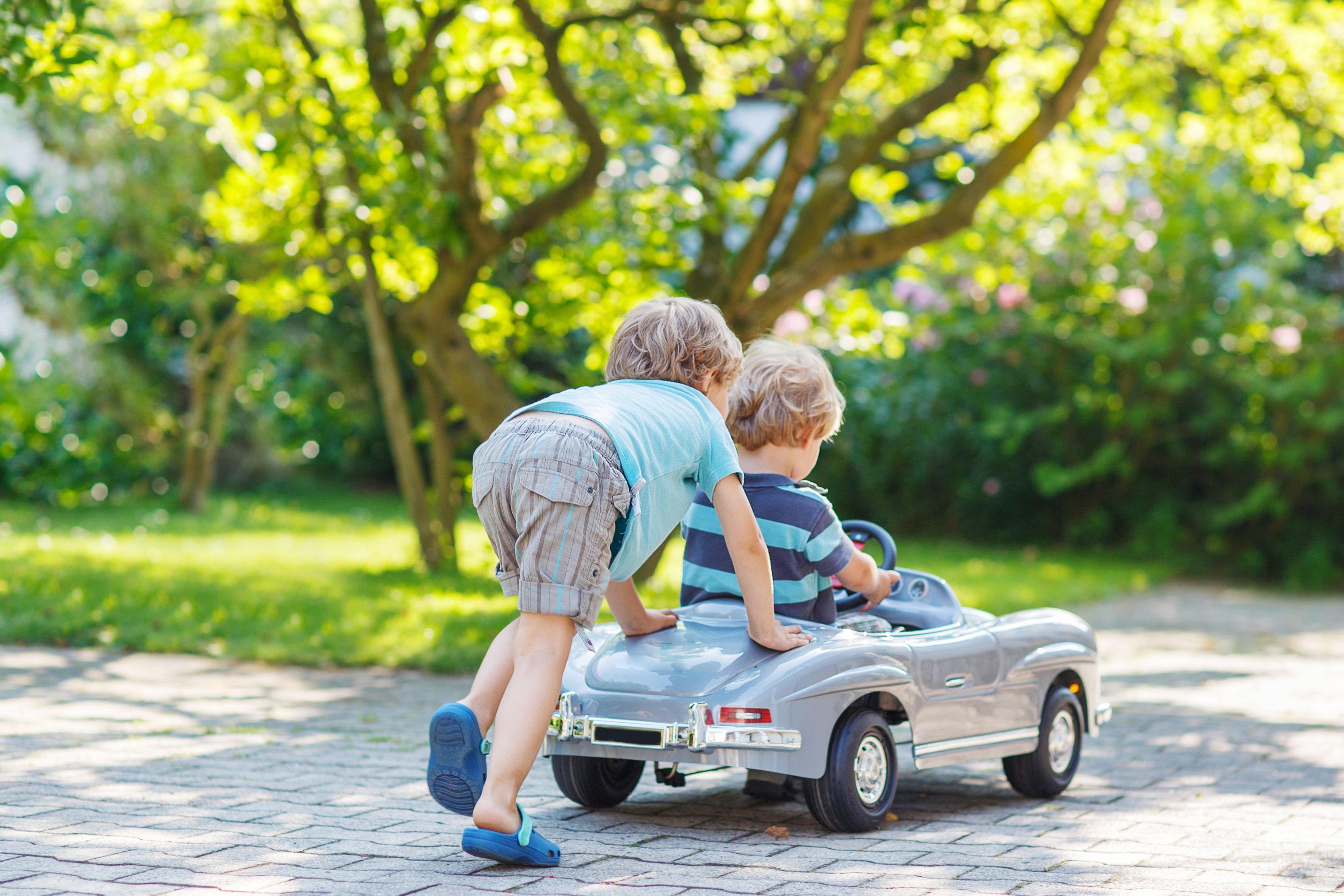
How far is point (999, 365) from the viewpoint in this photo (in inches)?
591

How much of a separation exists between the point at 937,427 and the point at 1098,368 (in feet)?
7.93

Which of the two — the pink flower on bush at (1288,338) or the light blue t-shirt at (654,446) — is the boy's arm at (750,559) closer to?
the light blue t-shirt at (654,446)

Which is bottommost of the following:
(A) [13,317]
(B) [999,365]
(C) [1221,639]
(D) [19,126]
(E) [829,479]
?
(C) [1221,639]

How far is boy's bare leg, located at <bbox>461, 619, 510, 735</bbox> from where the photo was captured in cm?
361

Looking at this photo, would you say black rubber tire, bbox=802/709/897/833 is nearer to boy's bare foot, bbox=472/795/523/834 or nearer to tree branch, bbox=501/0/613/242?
boy's bare foot, bbox=472/795/523/834

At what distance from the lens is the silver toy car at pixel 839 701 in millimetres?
3770

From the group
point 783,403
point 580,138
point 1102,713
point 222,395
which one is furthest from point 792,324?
point 783,403

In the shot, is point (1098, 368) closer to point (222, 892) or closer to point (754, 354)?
point (754, 354)

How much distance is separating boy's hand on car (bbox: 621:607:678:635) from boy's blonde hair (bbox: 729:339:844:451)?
1.94 feet

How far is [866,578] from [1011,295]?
10.2 metres

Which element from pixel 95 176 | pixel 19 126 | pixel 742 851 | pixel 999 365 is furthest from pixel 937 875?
pixel 19 126

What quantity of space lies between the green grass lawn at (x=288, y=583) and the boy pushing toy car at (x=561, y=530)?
3.77m

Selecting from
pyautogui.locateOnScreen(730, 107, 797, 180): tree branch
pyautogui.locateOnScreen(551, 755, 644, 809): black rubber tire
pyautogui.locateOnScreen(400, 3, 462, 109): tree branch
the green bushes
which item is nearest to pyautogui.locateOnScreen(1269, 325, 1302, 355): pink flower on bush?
the green bushes

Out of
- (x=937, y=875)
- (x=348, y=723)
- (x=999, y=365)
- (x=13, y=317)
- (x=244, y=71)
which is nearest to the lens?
(x=937, y=875)
